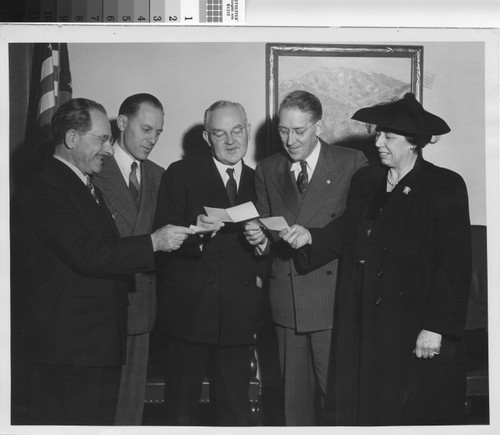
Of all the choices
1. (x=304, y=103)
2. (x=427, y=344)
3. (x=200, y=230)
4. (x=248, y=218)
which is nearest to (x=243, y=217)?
(x=248, y=218)

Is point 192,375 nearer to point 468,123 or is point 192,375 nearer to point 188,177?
point 188,177

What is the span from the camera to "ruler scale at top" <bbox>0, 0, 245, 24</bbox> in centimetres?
168

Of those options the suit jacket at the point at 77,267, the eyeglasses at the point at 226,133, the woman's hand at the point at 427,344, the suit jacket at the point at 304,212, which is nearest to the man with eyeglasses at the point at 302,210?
the suit jacket at the point at 304,212

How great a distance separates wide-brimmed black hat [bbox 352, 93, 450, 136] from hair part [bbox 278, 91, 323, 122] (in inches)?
4.0

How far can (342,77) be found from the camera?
5.42ft

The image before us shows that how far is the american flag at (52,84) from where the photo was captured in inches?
64.9

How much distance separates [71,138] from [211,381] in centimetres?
78

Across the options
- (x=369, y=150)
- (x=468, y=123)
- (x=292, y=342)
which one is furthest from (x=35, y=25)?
(x=468, y=123)

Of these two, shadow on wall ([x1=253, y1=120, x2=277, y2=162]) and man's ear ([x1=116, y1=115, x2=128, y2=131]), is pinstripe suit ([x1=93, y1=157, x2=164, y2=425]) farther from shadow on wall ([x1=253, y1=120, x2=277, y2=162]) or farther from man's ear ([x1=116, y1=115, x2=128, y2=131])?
→ shadow on wall ([x1=253, y1=120, x2=277, y2=162])

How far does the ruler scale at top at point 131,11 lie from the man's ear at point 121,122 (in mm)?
278

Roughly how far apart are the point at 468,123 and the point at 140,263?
993mm

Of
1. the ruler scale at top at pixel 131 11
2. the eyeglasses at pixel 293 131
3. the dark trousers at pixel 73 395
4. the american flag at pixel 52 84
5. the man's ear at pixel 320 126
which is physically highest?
the ruler scale at top at pixel 131 11

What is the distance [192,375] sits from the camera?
1662 millimetres

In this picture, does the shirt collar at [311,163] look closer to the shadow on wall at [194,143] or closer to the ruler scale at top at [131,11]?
the shadow on wall at [194,143]
